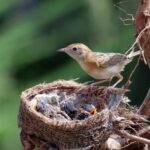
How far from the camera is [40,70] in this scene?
9.29 meters

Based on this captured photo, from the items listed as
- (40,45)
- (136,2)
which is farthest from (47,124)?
(40,45)

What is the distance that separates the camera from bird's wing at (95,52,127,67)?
4.21 meters

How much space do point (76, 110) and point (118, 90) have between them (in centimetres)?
32

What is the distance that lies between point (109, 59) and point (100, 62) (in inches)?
3.8

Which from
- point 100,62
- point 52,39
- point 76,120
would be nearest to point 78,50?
point 100,62

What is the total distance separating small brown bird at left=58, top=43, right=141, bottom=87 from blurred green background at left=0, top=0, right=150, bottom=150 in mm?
3944

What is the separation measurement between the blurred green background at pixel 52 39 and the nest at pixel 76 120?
423 centimetres

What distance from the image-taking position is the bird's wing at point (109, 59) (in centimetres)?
421

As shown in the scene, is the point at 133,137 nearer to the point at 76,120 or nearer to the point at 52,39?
the point at 76,120

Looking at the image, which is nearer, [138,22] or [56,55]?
[138,22]

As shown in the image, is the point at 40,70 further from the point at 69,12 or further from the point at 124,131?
the point at 124,131

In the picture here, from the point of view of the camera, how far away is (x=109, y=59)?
14.3 ft

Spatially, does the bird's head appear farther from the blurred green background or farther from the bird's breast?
the blurred green background

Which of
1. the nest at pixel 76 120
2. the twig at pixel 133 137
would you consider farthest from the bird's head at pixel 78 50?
the twig at pixel 133 137
